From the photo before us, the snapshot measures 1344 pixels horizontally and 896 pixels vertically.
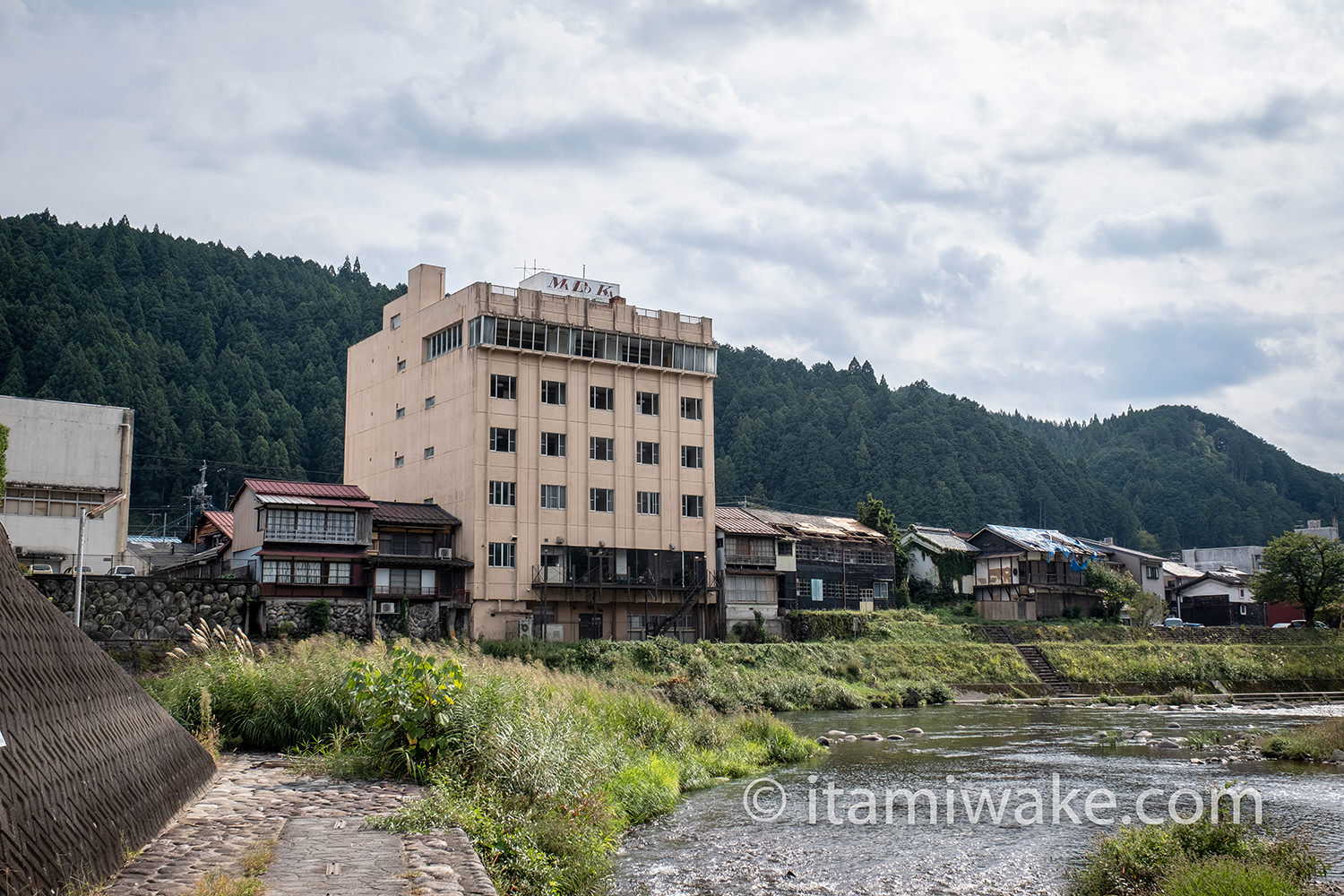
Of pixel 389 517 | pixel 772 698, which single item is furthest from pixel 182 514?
pixel 772 698

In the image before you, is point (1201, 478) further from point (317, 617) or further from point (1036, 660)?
point (317, 617)

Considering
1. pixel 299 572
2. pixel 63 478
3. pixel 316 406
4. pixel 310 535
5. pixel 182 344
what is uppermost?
pixel 182 344

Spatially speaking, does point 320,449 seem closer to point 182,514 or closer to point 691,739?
point 182,514

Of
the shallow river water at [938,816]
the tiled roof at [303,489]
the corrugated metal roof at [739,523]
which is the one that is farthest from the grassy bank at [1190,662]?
the tiled roof at [303,489]

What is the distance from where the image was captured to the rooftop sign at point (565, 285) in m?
61.2

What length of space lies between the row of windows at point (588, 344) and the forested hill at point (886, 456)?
51.9m

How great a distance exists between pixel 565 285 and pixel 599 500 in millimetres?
12927

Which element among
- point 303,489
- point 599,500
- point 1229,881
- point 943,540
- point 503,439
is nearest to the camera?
point 1229,881

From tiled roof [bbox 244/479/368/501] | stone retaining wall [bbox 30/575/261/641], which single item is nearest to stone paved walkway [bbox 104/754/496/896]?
stone retaining wall [bbox 30/575/261/641]

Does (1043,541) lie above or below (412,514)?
below

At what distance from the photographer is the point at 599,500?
57031 millimetres

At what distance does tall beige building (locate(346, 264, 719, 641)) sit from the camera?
54031 millimetres

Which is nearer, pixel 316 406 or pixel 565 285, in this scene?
pixel 565 285

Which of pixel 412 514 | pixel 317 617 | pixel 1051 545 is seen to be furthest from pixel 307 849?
pixel 1051 545
